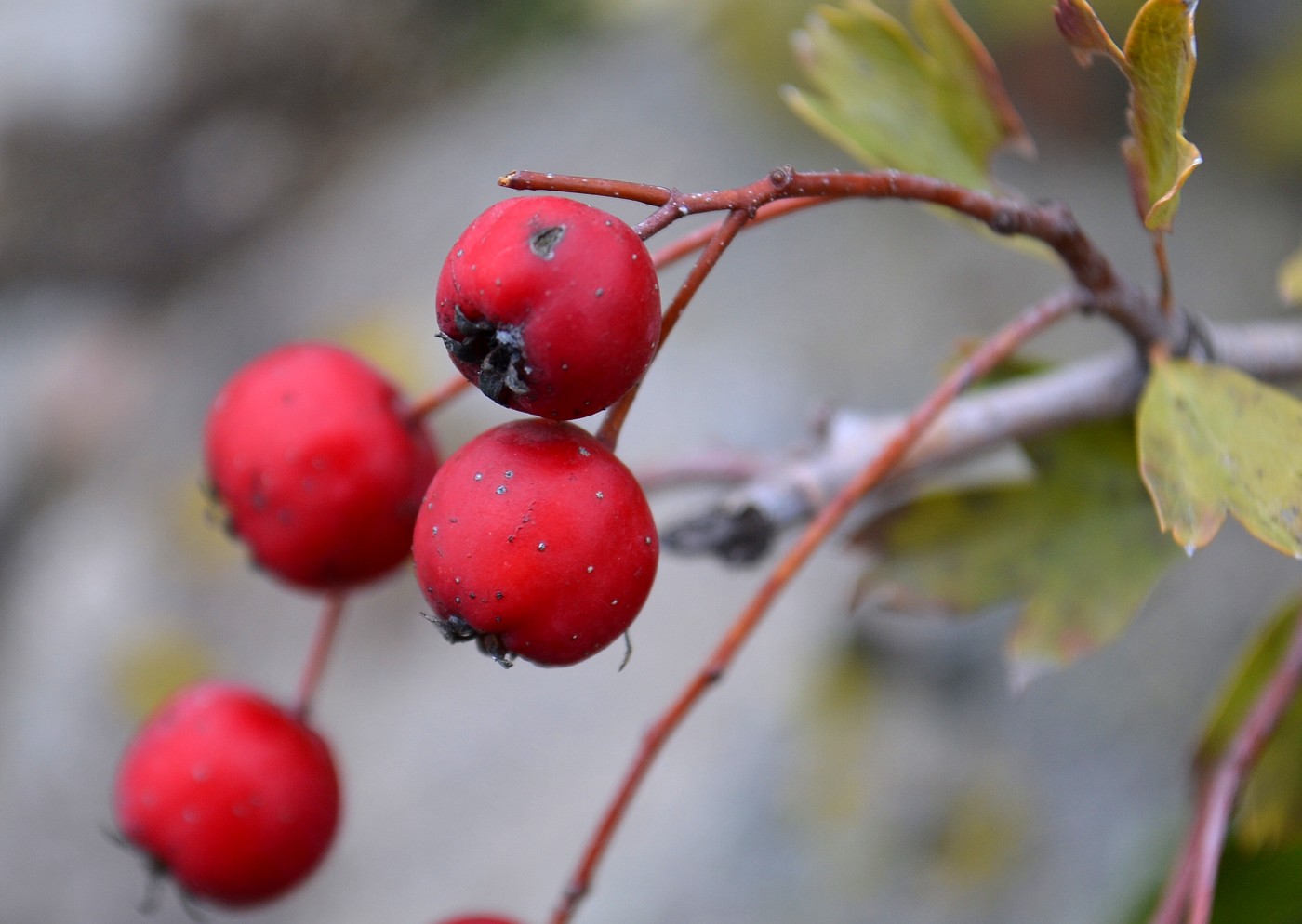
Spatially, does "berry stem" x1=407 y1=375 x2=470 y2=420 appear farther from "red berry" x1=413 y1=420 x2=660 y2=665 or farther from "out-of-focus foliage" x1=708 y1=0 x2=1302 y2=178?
"out-of-focus foliage" x1=708 y1=0 x2=1302 y2=178

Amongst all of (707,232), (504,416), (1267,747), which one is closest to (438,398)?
(707,232)

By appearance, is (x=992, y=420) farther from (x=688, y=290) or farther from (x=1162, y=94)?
(x=688, y=290)

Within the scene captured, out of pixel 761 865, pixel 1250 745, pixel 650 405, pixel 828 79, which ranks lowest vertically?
pixel 761 865

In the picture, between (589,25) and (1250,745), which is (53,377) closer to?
(589,25)

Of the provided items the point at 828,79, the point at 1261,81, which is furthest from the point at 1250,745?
the point at 1261,81

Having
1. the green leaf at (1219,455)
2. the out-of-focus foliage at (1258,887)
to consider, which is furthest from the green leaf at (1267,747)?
the green leaf at (1219,455)

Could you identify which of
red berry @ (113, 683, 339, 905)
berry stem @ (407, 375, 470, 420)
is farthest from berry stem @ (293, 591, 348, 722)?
berry stem @ (407, 375, 470, 420)
